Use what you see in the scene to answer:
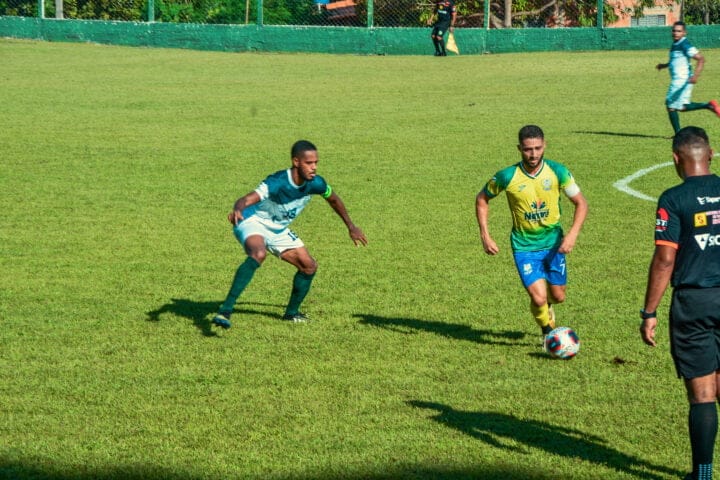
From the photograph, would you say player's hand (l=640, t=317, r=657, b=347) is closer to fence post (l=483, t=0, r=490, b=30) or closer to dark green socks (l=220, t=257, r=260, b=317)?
dark green socks (l=220, t=257, r=260, b=317)

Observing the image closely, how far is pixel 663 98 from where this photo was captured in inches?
1119

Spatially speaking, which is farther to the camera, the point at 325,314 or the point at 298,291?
the point at 325,314

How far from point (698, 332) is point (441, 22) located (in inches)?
1186

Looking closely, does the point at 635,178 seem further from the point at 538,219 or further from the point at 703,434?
the point at 703,434

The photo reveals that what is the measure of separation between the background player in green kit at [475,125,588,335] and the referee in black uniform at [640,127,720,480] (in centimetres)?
304

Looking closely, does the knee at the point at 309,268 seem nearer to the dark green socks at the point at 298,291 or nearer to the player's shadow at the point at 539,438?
the dark green socks at the point at 298,291

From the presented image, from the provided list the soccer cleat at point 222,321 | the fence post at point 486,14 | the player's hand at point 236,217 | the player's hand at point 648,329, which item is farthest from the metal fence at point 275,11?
the player's hand at point 648,329

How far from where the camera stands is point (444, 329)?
10.4 meters

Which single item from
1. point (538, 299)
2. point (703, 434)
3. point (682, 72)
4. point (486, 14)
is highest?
point (486, 14)

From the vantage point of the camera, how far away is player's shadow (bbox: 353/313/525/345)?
1005 centimetres

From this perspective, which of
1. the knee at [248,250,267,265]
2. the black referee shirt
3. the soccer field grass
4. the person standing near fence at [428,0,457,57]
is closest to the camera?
the black referee shirt

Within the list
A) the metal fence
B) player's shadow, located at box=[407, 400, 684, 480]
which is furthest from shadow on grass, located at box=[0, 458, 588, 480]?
the metal fence

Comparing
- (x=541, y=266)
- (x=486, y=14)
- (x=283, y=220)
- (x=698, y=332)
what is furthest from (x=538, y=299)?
(x=486, y=14)

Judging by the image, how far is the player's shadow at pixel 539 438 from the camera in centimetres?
708
